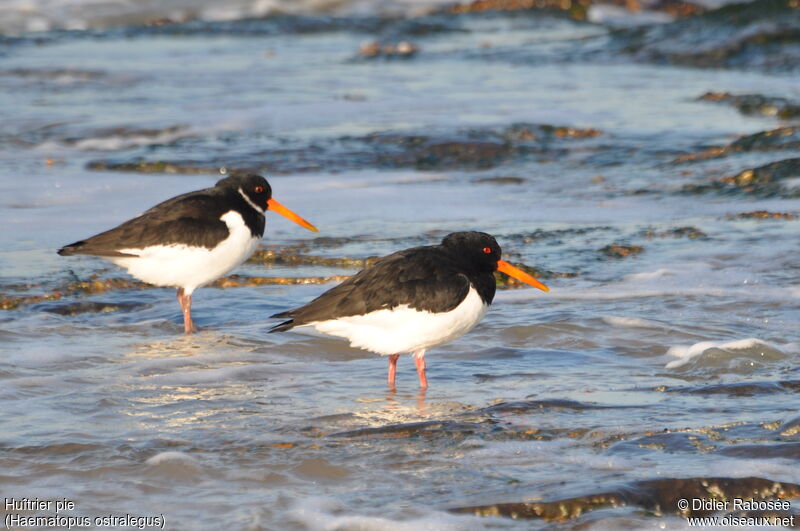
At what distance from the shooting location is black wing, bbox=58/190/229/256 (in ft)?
22.6

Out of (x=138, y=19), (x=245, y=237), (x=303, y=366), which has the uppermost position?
(x=138, y=19)

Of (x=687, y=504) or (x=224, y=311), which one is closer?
(x=687, y=504)

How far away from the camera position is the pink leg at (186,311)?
682cm

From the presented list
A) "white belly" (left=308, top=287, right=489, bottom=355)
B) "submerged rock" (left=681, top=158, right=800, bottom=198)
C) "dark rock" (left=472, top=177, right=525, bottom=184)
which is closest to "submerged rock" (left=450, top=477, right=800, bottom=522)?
"white belly" (left=308, top=287, right=489, bottom=355)

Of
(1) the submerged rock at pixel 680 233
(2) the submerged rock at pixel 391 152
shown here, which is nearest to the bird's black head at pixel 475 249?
(1) the submerged rock at pixel 680 233

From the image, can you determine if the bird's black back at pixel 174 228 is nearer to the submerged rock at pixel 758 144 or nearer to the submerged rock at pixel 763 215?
the submerged rock at pixel 763 215

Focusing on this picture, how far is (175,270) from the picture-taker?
6.91 meters

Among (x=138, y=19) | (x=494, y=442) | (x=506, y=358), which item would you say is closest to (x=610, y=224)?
(x=506, y=358)

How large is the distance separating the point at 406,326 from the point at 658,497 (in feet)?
5.60

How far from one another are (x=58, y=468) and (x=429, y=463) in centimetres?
144

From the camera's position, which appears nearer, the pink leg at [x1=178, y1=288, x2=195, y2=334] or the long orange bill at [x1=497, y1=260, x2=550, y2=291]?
the long orange bill at [x1=497, y1=260, x2=550, y2=291]

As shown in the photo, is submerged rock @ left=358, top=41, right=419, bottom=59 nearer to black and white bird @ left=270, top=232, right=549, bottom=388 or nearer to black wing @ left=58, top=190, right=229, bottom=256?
black wing @ left=58, top=190, right=229, bottom=256

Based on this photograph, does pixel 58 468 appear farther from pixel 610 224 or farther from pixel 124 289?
pixel 610 224

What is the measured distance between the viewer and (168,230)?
6.90 m
